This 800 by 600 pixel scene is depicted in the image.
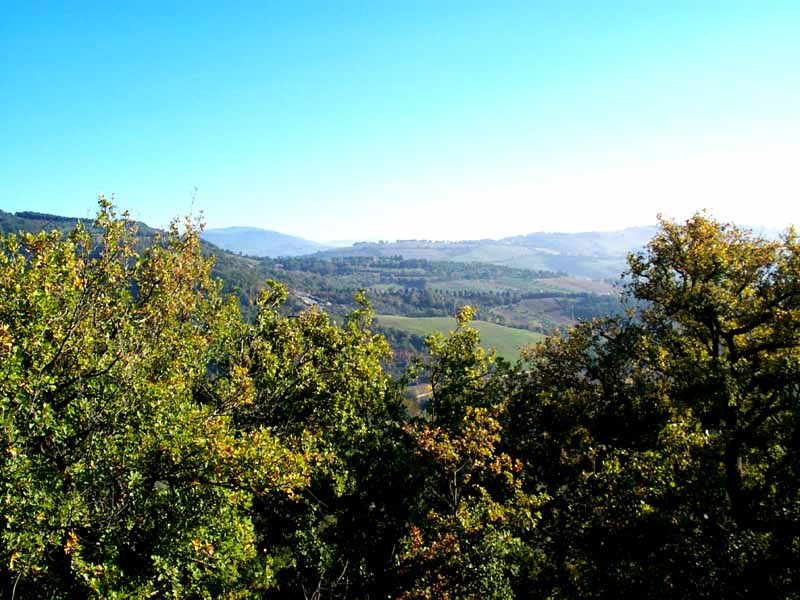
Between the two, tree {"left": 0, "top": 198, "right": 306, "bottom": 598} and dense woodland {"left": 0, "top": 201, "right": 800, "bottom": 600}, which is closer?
tree {"left": 0, "top": 198, "right": 306, "bottom": 598}

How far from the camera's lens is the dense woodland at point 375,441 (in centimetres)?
1251

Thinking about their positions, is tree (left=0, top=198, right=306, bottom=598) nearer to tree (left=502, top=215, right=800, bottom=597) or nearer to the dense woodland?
the dense woodland

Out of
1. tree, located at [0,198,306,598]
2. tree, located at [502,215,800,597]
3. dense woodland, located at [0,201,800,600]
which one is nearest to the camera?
tree, located at [0,198,306,598]

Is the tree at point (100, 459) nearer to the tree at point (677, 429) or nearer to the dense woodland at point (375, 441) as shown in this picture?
the dense woodland at point (375, 441)

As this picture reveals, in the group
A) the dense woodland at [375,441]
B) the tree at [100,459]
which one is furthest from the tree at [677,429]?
the tree at [100,459]

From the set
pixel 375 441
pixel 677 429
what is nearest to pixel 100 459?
pixel 375 441

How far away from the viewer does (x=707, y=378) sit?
63.8 feet

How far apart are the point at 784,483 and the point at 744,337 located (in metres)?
8.17

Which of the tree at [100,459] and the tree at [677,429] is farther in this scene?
the tree at [677,429]

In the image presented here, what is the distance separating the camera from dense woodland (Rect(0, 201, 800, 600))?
1251 centimetres

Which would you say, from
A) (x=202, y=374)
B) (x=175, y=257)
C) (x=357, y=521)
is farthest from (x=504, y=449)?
(x=175, y=257)

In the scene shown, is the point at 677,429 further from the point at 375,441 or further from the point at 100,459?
the point at 100,459

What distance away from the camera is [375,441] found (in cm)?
2106

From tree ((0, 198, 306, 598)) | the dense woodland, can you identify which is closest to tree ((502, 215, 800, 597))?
the dense woodland
